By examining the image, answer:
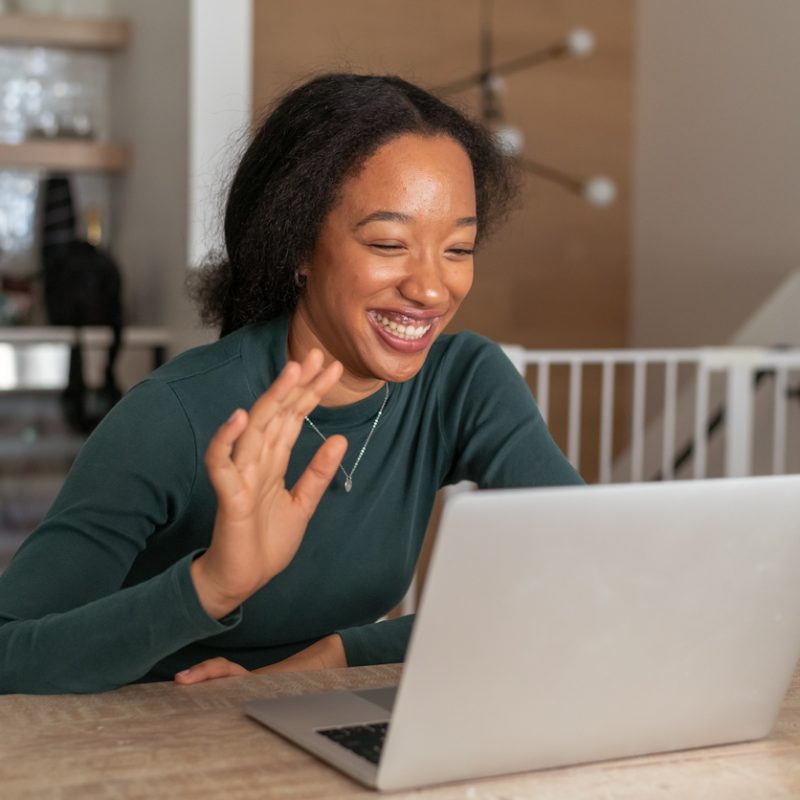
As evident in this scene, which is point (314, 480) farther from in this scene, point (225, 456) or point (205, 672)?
point (205, 672)

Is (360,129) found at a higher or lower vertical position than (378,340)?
higher

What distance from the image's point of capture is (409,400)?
1.58 metres

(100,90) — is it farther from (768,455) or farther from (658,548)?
(658,548)

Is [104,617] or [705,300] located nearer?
[104,617]

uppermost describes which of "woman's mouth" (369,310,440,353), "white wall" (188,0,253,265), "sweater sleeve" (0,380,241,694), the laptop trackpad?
"white wall" (188,0,253,265)

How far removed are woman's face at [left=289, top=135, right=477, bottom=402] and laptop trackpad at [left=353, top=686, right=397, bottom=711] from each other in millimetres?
417

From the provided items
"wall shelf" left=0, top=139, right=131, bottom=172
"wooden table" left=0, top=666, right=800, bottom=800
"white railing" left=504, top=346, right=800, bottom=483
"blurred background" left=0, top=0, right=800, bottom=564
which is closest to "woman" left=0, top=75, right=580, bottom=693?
"wooden table" left=0, top=666, right=800, bottom=800

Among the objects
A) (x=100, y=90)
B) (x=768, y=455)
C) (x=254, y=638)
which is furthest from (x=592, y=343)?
(x=254, y=638)

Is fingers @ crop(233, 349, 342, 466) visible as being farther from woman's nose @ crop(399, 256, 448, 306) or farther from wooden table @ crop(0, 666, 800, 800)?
woman's nose @ crop(399, 256, 448, 306)

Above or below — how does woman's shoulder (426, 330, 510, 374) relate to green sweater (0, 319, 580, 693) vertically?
above

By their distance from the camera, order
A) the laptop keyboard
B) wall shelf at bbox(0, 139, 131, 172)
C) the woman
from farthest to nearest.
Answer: wall shelf at bbox(0, 139, 131, 172)
the woman
the laptop keyboard

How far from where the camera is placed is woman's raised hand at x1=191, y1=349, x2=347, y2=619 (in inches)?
39.8

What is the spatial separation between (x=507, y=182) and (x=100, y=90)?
3.13 m

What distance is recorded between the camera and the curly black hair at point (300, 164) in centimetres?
143
